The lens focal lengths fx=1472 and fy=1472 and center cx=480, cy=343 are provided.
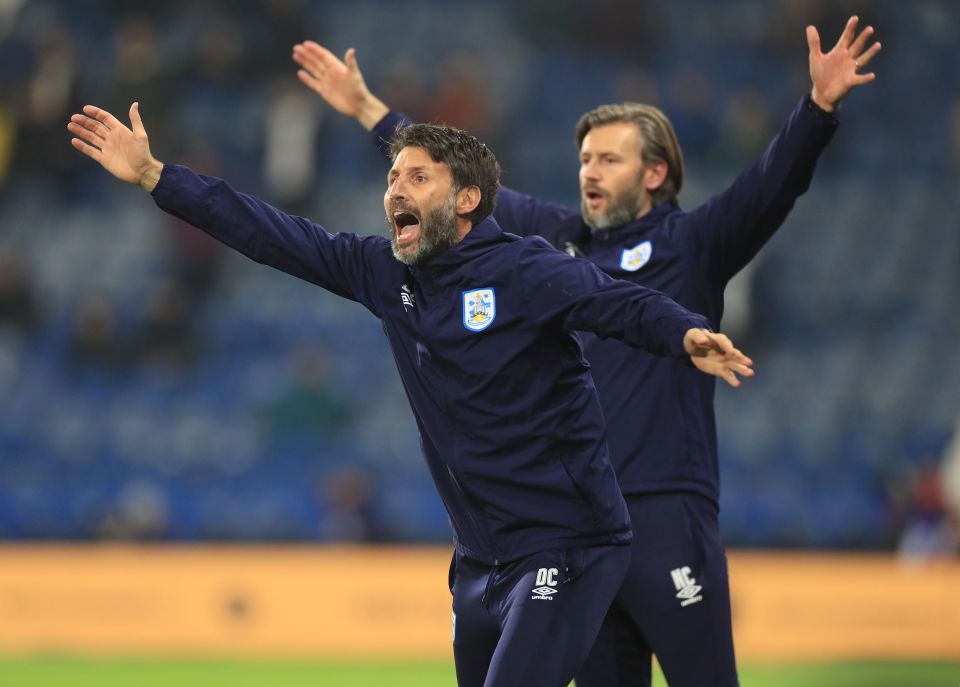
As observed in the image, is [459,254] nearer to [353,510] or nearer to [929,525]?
[353,510]

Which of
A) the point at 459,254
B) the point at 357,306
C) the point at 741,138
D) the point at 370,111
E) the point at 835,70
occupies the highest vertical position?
the point at 741,138

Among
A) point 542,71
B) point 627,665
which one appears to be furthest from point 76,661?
point 542,71

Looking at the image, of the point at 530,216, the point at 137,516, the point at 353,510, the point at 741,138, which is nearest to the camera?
the point at 530,216

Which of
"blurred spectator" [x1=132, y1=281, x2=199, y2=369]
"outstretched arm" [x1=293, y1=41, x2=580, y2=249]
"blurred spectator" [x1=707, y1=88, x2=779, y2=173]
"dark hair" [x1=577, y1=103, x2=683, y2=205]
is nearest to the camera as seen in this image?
"dark hair" [x1=577, y1=103, x2=683, y2=205]

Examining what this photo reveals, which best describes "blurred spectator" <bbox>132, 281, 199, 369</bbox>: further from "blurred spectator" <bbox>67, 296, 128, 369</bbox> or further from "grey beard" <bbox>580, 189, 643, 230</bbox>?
"grey beard" <bbox>580, 189, 643, 230</bbox>

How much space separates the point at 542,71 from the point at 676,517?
13.7m

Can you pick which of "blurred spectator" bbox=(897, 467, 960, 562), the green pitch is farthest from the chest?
"blurred spectator" bbox=(897, 467, 960, 562)

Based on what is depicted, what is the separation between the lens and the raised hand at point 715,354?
433 cm

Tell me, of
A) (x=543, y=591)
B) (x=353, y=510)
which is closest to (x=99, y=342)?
(x=353, y=510)

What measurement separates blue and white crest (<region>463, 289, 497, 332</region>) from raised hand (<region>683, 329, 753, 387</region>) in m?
0.68

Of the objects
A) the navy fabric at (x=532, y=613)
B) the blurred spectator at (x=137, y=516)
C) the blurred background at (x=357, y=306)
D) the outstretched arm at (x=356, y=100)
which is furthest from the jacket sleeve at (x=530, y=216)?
the blurred spectator at (x=137, y=516)

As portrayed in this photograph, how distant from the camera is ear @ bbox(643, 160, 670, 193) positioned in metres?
5.92

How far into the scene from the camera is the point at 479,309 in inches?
188

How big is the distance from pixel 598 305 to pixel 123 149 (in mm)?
1798
